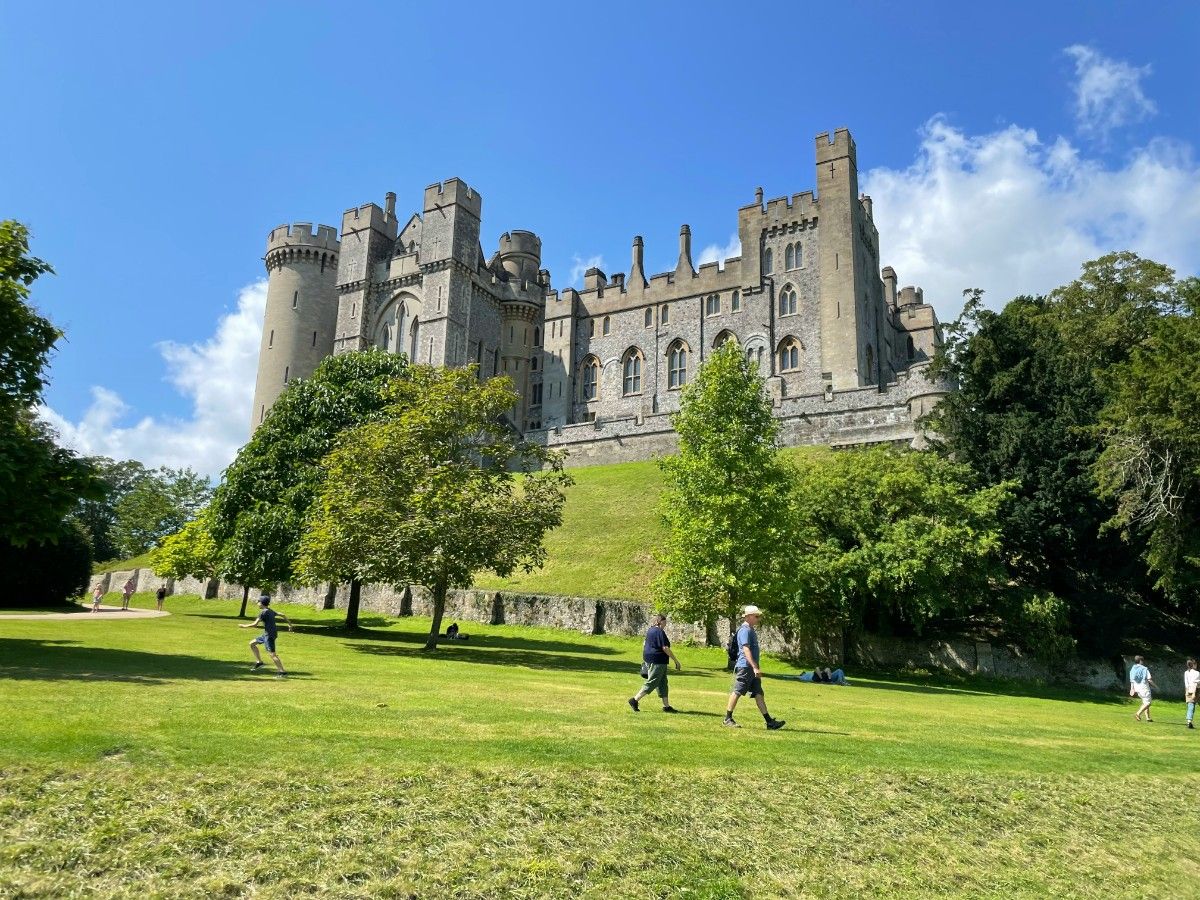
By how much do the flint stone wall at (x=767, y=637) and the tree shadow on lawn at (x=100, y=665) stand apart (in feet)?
26.3

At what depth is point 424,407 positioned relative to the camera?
82.1ft

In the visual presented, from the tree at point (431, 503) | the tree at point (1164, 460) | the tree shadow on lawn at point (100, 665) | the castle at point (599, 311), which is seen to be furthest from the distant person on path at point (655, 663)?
the castle at point (599, 311)

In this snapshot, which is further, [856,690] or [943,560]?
[943,560]

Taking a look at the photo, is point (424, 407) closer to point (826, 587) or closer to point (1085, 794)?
point (826, 587)

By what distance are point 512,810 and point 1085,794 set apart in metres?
7.29

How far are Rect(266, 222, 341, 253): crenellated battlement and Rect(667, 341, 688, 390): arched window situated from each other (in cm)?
3333

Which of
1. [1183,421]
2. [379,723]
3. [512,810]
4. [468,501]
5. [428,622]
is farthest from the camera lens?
[428,622]

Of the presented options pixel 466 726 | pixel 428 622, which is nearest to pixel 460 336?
pixel 428 622

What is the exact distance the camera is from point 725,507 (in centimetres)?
2577

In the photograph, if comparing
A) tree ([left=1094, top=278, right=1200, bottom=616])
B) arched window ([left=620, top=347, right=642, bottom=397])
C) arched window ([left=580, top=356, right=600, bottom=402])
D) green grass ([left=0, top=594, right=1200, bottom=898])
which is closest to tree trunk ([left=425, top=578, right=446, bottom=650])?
green grass ([left=0, top=594, right=1200, bottom=898])

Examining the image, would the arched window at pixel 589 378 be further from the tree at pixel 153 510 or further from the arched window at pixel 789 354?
the tree at pixel 153 510

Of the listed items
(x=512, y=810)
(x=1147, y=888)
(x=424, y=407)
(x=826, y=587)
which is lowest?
(x=1147, y=888)

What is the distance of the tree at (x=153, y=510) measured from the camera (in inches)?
2731

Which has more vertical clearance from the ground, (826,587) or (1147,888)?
(826,587)
